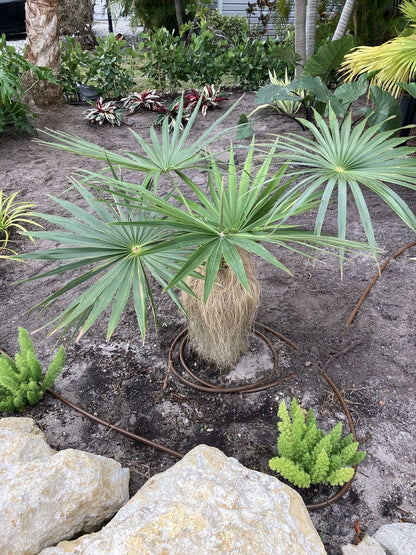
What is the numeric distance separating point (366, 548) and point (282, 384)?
780mm

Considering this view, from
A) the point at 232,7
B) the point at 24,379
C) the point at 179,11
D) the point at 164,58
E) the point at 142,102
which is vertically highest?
the point at 232,7

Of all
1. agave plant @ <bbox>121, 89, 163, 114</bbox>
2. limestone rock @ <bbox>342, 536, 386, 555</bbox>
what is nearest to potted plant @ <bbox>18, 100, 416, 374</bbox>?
limestone rock @ <bbox>342, 536, 386, 555</bbox>

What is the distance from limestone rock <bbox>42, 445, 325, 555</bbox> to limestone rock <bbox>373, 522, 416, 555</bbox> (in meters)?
0.36

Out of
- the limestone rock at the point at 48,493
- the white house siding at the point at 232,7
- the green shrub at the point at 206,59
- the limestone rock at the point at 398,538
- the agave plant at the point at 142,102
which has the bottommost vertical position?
the limestone rock at the point at 398,538

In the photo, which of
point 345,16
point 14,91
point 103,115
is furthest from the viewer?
point 103,115

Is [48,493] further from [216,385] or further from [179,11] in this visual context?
[179,11]

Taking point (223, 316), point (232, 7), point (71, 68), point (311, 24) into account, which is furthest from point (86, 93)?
point (232, 7)

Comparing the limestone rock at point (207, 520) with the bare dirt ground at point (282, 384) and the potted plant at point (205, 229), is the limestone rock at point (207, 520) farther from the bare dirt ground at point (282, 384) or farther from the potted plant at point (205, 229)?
the potted plant at point (205, 229)

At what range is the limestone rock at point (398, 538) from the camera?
133 centimetres

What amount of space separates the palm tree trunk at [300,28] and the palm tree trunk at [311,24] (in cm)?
8

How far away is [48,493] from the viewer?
1.28 metres

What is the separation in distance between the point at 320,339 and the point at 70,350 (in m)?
1.33

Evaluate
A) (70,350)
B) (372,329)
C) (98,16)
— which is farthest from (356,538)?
(98,16)

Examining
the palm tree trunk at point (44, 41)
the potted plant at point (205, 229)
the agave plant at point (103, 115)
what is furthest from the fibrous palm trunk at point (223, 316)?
the palm tree trunk at point (44, 41)
